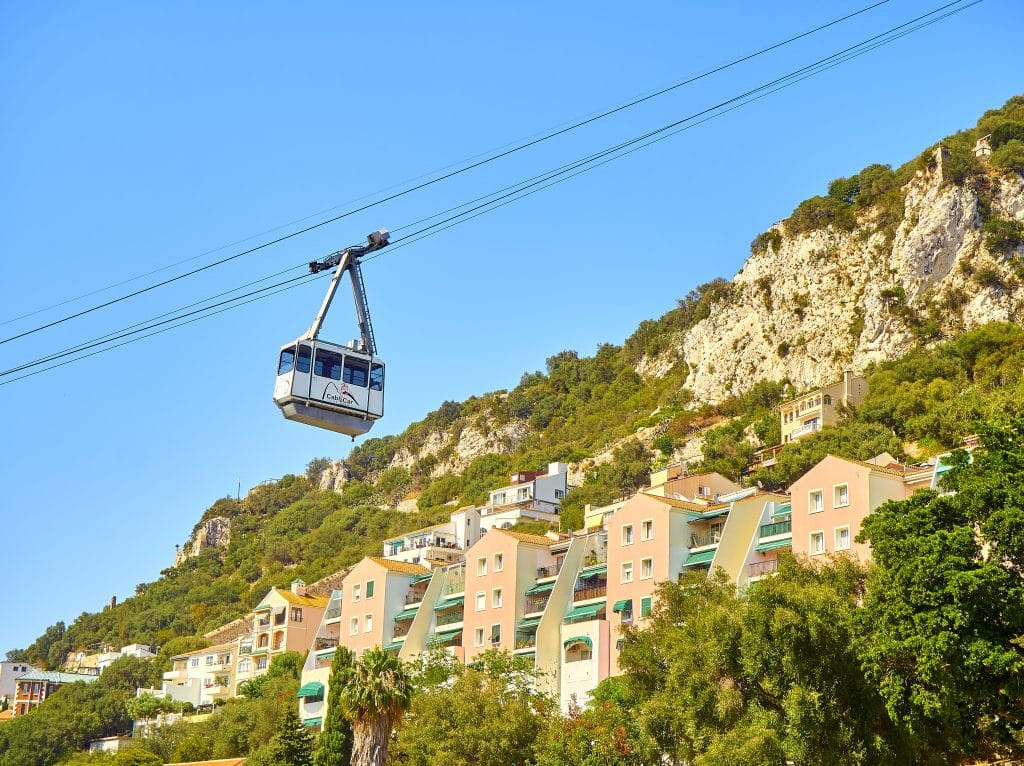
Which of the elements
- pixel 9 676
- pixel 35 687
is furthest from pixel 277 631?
pixel 9 676

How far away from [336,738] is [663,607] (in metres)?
19.0

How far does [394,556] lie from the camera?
113562 millimetres

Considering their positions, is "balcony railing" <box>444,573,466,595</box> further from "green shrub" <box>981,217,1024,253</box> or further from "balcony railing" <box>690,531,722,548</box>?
"green shrub" <box>981,217,1024,253</box>

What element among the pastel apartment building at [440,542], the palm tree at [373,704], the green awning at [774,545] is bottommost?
the palm tree at [373,704]

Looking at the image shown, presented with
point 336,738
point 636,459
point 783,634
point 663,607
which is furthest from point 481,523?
point 783,634

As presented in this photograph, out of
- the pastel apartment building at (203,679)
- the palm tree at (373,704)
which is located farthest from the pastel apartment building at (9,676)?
the palm tree at (373,704)

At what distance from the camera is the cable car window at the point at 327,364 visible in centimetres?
3956

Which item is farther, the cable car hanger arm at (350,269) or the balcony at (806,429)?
the balcony at (806,429)

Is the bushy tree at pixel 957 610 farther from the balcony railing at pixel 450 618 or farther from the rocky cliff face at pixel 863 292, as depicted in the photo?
the rocky cliff face at pixel 863 292

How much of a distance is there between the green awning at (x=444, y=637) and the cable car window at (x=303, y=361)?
127ft

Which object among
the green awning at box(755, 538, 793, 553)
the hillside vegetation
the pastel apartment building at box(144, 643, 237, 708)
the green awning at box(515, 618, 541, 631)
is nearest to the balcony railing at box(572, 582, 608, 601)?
the green awning at box(515, 618, 541, 631)

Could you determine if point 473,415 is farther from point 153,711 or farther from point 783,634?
point 783,634

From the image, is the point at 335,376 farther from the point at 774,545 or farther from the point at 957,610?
the point at 774,545

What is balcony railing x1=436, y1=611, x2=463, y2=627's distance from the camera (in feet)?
255
